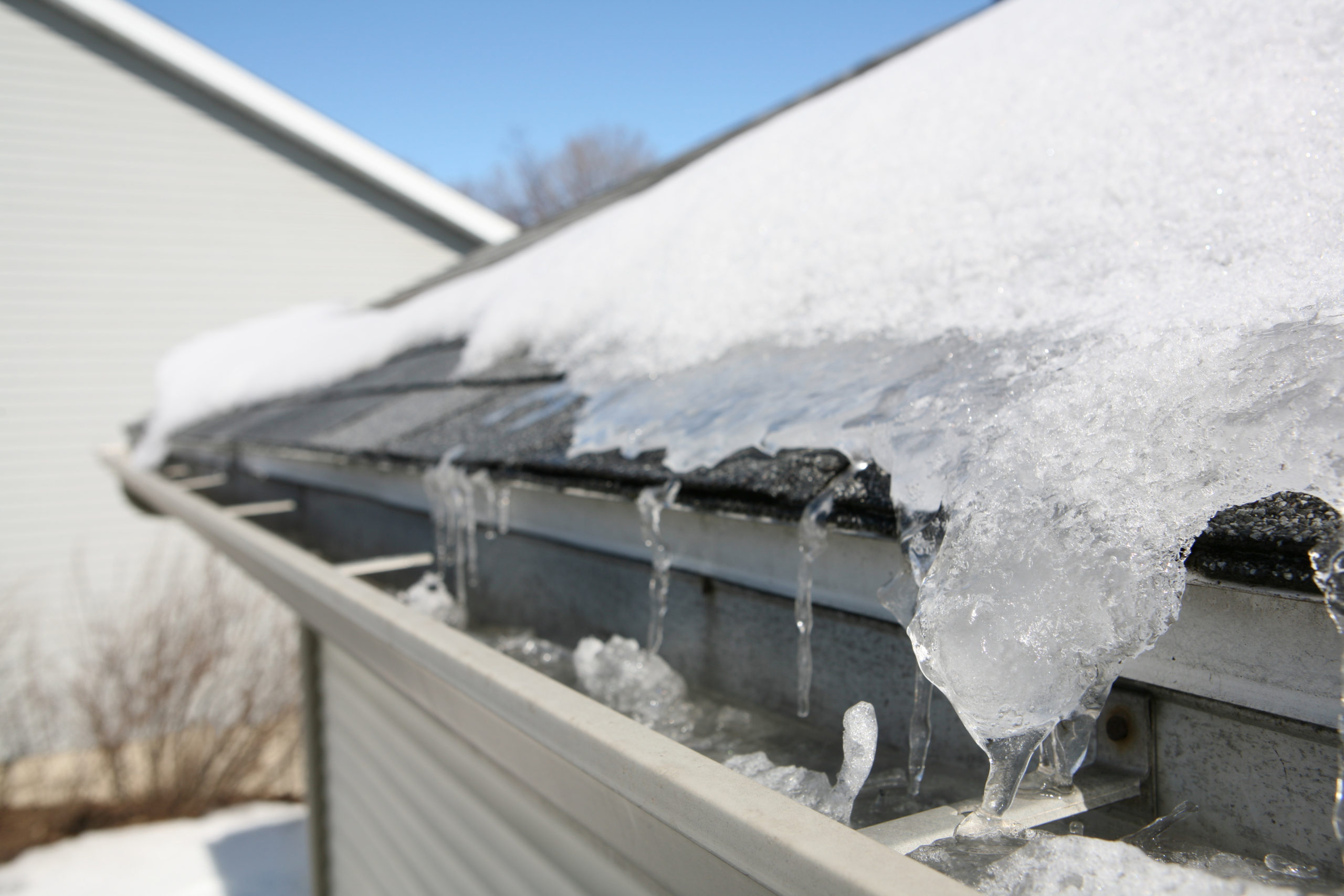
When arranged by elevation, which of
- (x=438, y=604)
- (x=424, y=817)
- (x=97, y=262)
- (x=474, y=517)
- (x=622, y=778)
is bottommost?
(x=424, y=817)

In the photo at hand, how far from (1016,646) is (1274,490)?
220mm

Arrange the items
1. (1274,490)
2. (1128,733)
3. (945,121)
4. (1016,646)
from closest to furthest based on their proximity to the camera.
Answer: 1. (1274,490)
2. (1016,646)
3. (1128,733)
4. (945,121)

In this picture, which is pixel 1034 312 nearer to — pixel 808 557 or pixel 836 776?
pixel 808 557

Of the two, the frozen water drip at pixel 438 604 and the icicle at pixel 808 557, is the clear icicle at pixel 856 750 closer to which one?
the icicle at pixel 808 557

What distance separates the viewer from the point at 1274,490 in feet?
1.92

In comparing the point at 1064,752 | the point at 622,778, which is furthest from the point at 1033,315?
the point at 622,778

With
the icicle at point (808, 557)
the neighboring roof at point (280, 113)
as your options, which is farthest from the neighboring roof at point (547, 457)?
the neighboring roof at point (280, 113)

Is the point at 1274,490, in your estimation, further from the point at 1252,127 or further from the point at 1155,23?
the point at 1155,23

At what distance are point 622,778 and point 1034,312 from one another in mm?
698

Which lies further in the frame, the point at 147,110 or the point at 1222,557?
the point at 147,110

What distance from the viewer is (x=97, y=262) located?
7.79 m

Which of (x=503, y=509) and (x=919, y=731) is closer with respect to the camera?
(x=919, y=731)

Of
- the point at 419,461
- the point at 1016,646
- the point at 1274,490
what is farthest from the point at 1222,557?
the point at 419,461

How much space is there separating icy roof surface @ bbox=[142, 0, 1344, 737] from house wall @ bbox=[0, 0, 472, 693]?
24.7ft
